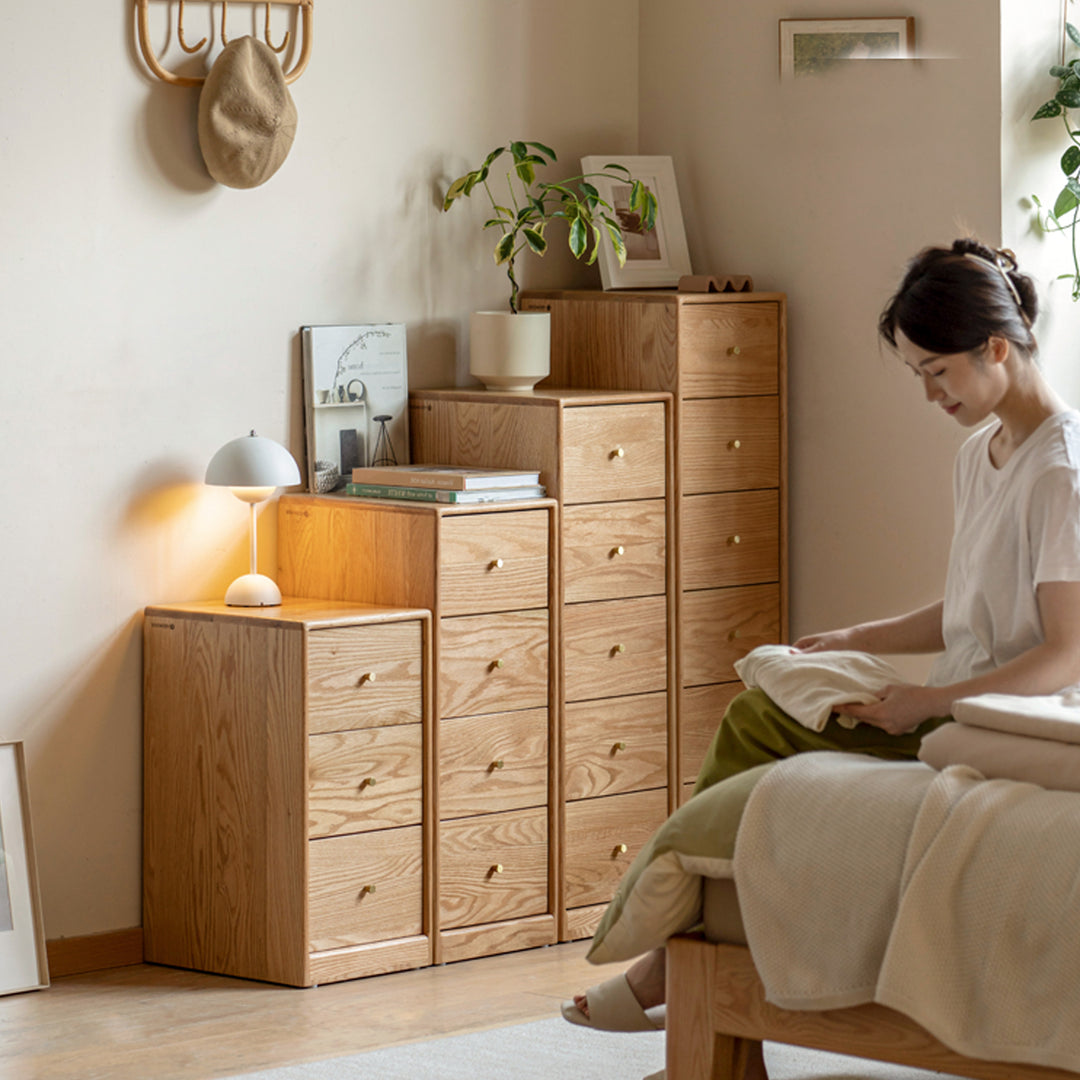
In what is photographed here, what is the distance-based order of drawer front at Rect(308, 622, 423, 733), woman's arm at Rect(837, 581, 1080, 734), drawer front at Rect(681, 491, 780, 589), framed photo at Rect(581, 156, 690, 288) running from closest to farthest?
1. woman's arm at Rect(837, 581, 1080, 734)
2. drawer front at Rect(308, 622, 423, 733)
3. drawer front at Rect(681, 491, 780, 589)
4. framed photo at Rect(581, 156, 690, 288)

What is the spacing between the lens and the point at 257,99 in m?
3.33

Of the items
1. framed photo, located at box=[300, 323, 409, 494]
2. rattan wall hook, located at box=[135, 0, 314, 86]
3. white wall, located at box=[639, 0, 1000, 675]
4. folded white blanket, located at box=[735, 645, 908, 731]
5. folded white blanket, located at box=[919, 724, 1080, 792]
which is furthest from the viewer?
framed photo, located at box=[300, 323, 409, 494]

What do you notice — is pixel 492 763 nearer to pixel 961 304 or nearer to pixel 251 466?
pixel 251 466

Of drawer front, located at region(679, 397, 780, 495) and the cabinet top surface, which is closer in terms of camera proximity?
the cabinet top surface

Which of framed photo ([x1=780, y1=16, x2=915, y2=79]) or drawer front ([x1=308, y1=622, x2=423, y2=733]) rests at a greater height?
framed photo ([x1=780, y1=16, x2=915, y2=79])

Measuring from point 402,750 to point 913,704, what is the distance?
1144 mm

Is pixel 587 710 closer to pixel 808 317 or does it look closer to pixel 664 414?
pixel 664 414

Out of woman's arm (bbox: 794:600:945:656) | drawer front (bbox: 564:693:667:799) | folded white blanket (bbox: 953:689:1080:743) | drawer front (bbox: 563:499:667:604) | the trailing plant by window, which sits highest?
the trailing plant by window

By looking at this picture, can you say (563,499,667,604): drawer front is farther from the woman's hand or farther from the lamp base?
the woman's hand

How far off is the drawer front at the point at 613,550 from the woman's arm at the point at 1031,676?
1127 millimetres

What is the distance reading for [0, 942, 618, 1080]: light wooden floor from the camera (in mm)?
2811

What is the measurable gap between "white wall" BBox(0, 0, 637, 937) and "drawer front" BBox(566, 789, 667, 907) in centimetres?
79

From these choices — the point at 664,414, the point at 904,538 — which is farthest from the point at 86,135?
the point at 904,538

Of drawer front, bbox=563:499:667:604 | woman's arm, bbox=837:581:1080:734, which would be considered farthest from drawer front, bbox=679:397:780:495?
woman's arm, bbox=837:581:1080:734
